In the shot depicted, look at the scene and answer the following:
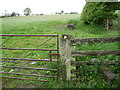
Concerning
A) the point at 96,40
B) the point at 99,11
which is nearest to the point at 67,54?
the point at 96,40

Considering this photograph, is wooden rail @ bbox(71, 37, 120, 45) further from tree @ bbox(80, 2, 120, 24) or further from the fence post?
tree @ bbox(80, 2, 120, 24)

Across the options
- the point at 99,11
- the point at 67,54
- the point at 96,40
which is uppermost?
the point at 99,11

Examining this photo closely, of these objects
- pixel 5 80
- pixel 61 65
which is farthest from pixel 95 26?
pixel 5 80

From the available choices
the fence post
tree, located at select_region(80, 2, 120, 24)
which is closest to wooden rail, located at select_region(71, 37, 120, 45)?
the fence post

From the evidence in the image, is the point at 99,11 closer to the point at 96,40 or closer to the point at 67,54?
the point at 96,40

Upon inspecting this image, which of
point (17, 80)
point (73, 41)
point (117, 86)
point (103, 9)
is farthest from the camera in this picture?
point (103, 9)

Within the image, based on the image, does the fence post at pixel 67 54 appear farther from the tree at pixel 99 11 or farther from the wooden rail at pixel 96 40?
the tree at pixel 99 11

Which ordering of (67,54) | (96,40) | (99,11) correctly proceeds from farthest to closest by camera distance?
(99,11)
(67,54)
(96,40)

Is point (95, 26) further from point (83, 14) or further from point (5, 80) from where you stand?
point (5, 80)

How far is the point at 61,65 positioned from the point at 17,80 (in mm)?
1834

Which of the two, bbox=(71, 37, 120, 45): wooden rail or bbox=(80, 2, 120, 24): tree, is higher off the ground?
bbox=(80, 2, 120, 24): tree

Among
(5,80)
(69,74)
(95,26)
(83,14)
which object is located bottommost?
(5,80)

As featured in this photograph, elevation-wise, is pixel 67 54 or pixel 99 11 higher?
pixel 99 11

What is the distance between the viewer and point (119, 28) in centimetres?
1516
